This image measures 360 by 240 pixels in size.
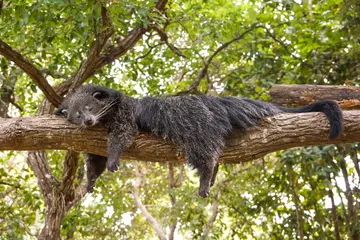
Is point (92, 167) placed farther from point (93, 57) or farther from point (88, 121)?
point (93, 57)

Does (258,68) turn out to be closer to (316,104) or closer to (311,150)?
(311,150)

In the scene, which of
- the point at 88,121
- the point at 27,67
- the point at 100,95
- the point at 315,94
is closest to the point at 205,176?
the point at 88,121

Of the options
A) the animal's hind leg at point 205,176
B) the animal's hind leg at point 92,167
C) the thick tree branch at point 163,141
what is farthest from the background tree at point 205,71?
the animal's hind leg at point 205,176

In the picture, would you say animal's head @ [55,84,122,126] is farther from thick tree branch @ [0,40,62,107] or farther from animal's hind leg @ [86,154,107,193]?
thick tree branch @ [0,40,62,107]

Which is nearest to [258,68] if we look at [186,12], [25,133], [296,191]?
[186,12]

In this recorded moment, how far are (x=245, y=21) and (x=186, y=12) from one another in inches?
34.5

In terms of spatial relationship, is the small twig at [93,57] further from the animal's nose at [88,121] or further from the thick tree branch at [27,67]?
the animal's nose at [88,121]

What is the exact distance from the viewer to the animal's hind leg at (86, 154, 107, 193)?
3.70m

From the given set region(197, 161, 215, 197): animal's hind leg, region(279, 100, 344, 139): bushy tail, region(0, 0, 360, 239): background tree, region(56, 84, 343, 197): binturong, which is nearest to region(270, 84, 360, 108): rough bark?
region(56, 84, 343, 197): binturong

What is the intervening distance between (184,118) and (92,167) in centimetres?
98

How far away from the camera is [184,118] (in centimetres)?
329

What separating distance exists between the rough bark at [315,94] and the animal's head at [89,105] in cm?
133

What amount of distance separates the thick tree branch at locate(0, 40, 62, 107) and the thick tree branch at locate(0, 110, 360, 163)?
110 cm

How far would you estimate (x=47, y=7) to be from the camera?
3777 millimetres
